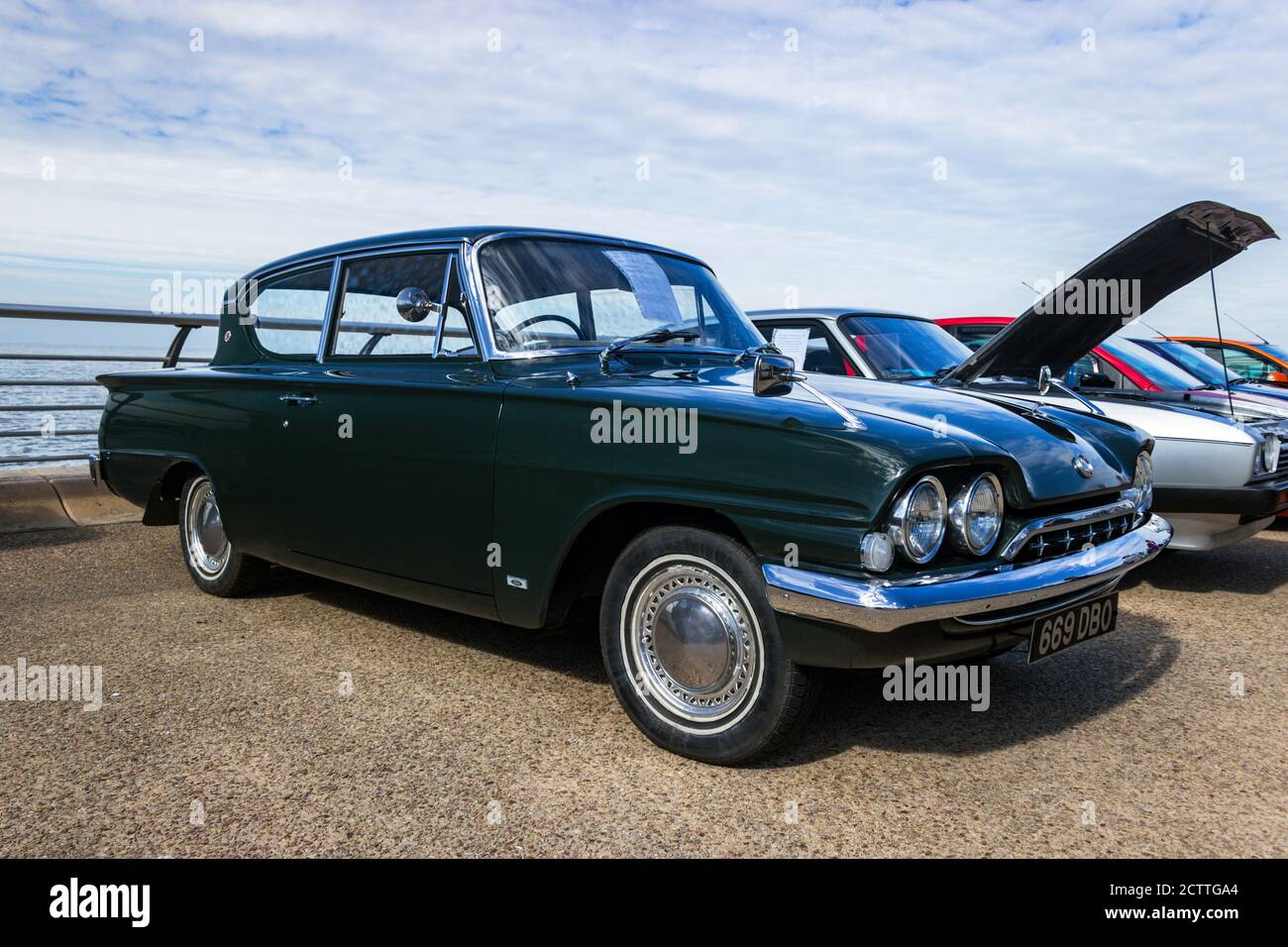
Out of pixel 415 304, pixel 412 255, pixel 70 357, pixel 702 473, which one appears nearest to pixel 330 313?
pixel 412 255

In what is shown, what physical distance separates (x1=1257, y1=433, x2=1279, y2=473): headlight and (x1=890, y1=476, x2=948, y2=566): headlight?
371 centimetres

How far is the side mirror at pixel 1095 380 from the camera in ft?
21.1

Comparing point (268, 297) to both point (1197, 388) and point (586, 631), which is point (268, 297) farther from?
point (1197, 388)

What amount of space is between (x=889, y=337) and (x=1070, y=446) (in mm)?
3161

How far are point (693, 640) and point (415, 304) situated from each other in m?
1.68

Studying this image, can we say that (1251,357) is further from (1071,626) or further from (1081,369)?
(1071,626)

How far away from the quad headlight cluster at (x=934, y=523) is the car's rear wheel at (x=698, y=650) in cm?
37

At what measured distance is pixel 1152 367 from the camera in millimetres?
6852

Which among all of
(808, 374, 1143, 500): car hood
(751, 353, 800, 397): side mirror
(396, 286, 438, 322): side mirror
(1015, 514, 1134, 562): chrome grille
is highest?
(396, 286, 438, 322): side mirror

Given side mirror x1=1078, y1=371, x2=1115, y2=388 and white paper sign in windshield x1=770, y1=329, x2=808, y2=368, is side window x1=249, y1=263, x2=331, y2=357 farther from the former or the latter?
side mirror x1=1078, y1=371, x2=1115, y2=388

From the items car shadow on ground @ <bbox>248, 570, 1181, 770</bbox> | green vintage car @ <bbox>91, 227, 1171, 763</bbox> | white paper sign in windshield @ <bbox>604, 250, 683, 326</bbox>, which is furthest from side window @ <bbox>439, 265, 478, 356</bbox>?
car shadow on ground @ <bbox>248, 570, 1181, 770</bbox>

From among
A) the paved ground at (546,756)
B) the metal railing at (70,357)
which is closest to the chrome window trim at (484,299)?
the paved ground at (546,756)

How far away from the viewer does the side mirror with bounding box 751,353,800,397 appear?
3.10m
